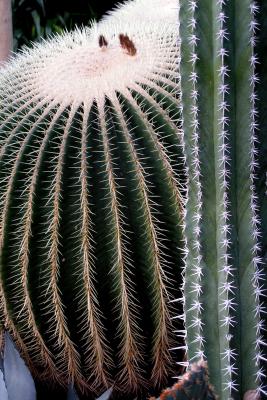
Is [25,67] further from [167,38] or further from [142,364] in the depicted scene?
[142,364]

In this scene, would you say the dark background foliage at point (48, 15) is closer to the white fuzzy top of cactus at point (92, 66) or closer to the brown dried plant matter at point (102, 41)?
the white fuzzy top of cactus at point (92, 66)

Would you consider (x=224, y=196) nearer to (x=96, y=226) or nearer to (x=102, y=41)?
(x=96, y=226)

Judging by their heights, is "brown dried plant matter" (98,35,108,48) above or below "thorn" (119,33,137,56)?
above

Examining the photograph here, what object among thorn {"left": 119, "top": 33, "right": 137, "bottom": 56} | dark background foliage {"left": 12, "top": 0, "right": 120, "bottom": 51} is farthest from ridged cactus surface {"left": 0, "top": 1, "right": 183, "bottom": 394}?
dark background foliage {"left": 12, "top": 0, "right": 120, "bottom": 51}

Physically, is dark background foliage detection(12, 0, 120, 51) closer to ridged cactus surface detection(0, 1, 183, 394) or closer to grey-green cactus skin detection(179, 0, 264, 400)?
ridged cactus surface detection(0, 1, 183, 394)

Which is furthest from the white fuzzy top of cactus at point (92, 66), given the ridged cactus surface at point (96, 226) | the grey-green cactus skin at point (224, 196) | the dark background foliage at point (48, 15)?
the dark background foliage at point (48, 15)

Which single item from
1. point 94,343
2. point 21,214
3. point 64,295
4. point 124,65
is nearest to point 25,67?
point 124,65

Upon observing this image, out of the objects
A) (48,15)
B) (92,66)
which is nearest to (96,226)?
(92,66)
